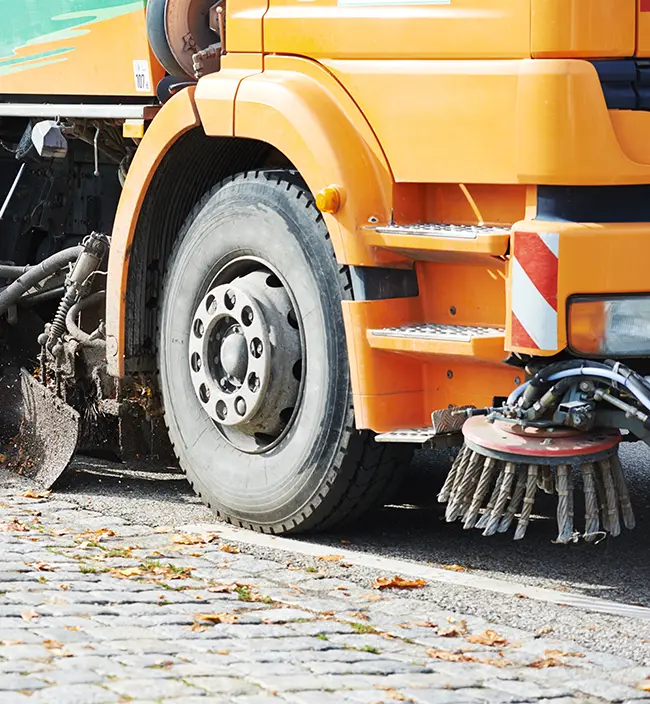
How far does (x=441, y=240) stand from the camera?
15.8 feet

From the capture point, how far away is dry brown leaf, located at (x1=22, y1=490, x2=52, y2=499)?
6.28 meters

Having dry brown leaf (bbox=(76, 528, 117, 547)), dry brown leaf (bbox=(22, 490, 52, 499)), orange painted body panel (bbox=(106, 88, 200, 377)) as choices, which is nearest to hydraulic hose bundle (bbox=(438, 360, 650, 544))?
dry brown leaf (bbox=(76, 528, 117, 547))

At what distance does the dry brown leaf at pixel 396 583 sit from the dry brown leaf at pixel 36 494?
1.90 meters

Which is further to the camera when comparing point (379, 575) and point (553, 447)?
point (379, 575)

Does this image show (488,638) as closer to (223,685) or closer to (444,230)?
(223,685)

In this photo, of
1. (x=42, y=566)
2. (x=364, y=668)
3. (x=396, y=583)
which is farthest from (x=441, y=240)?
(x=42, y=566)

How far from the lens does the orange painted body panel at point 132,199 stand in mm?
5777

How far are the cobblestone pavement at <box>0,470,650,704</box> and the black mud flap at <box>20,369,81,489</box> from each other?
1281 millimetres

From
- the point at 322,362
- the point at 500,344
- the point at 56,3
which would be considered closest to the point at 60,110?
the point at 56,3

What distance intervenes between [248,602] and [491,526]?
0.76 meters

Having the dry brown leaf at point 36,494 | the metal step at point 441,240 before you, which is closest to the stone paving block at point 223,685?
the metal step at point 441,240

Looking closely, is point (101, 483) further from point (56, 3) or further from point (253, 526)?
point (56, 3)

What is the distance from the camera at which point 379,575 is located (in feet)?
16.5

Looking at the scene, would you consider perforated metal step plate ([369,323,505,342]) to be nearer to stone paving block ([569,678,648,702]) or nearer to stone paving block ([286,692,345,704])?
stone paving block ([569,678,648,702])
